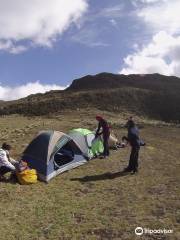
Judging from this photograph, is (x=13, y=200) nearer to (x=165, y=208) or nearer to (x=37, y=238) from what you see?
(x=37, y=238)

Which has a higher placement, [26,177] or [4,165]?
[4,165]

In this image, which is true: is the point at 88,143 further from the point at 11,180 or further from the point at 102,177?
the point at 11,180

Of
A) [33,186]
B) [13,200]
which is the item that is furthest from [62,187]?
[13,200]

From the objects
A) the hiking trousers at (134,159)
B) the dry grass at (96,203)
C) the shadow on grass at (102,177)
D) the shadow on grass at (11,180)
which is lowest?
the dry grass at (96,203)

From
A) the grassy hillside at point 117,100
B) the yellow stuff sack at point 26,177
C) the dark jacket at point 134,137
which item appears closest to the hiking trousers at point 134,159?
the dark jacket at point 134,137

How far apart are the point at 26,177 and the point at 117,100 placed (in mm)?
39348

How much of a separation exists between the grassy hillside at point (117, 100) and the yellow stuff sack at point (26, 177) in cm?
3292

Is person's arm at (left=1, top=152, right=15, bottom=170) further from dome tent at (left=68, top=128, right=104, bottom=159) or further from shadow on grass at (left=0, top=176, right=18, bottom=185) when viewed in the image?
dome tent at (left=68, top=128, right=104, bottom=159)

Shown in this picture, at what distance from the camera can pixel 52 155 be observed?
64.2 ft

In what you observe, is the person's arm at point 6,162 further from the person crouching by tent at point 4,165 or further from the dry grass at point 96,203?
the dry grass at point 96,203

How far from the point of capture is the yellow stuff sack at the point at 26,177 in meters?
17.6

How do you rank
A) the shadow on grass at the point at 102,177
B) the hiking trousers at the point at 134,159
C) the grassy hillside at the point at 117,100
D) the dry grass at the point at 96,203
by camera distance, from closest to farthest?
1. the dry grass at the point at 96,203
2. the shadow on grass at the point at 102,177
3. the hiking trousers at the point at 134,159
4. the grassy hillside at the point at 117,100

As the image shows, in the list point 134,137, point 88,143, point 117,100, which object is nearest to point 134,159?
point 134,137

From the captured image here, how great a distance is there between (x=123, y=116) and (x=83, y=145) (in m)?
26.3
